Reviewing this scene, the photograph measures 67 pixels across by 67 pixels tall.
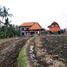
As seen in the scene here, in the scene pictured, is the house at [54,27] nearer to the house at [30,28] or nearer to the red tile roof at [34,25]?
the house at [30,28]

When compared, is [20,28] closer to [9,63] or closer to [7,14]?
[7,14]

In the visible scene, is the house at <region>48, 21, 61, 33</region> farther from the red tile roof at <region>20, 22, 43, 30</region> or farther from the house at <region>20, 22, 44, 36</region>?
the red tile roof at <region>20, 22, 43, 30</region>

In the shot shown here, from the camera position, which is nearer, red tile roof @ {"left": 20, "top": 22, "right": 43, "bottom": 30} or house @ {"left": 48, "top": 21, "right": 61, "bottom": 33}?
house @ {"left": 48, "top": 21, "right": 61, "bottom": 33}

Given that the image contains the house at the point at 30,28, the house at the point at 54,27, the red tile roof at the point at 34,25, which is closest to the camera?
the house at the point at 54,27

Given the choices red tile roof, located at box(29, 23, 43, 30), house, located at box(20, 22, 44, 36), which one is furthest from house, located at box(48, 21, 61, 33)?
red tile roof, located at box(29, 23, 43, 30)

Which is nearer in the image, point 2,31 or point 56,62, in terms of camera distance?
point 56,62

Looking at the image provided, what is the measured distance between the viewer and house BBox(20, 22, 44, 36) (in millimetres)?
98688

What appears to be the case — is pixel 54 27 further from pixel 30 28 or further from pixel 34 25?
pixel 30 28

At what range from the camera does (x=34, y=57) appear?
30.8 metres

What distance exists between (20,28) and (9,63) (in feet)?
243

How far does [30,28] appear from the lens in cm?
10056

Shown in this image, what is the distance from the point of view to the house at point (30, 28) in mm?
98688

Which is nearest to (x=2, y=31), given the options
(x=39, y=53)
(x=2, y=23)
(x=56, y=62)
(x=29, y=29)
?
(x=2, y=23)

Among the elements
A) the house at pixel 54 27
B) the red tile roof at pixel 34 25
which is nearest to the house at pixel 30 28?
the red tile roof at pixel 34 25
